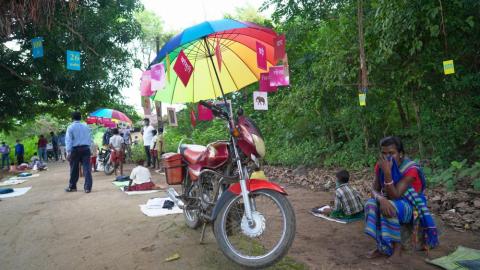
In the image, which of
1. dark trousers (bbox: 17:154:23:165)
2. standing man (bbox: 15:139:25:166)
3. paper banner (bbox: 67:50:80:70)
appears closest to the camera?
paper banner (bbox: 67:50:80:70)

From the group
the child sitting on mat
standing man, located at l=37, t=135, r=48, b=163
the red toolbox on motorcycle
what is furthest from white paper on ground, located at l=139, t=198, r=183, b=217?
standing man, located at l=37, t=135, r=48, b=163

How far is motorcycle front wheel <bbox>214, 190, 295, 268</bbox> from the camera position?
3.11m

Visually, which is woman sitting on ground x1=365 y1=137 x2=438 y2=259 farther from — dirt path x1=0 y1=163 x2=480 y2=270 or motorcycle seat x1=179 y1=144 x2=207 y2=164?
motorcycle seat x1=179 y1=144 x2=207 y2=164

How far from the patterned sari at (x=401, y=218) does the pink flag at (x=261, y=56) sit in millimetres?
2322

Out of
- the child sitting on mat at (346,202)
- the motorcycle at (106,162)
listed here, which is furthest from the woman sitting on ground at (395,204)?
the motorcycle at (106,162)

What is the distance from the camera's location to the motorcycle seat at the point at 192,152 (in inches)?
165

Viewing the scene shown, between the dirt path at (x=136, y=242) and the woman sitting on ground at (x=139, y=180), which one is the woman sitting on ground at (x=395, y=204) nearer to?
the dirt path at (x=136, y=242)

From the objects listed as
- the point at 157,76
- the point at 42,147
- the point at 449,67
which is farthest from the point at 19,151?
the point at 449,67

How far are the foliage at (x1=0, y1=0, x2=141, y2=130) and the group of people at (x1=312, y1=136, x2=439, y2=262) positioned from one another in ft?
28.9

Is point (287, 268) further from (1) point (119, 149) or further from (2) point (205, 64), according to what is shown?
(1) point (119, 149)

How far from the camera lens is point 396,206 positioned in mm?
3438

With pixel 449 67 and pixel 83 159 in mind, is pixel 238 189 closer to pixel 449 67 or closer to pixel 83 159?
pixel 449 67

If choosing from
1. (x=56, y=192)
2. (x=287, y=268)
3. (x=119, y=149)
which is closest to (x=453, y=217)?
(x=287, y=268)

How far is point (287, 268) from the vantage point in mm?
3328
